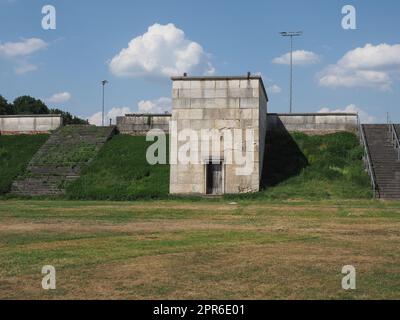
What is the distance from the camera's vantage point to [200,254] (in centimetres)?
1072

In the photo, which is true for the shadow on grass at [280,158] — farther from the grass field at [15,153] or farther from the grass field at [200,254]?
the grass field at [15,153]

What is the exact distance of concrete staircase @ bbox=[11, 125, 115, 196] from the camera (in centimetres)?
2982

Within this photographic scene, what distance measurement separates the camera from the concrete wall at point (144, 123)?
38.1 metres

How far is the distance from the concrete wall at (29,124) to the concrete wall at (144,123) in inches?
231

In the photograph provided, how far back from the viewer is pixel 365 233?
14039 millimetres

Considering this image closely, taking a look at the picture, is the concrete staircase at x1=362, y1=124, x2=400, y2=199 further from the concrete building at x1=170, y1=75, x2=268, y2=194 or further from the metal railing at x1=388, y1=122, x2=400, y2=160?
the concrete building at x1=170, y1=75, x2=268, y2=194

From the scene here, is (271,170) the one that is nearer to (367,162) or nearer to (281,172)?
(281,172)

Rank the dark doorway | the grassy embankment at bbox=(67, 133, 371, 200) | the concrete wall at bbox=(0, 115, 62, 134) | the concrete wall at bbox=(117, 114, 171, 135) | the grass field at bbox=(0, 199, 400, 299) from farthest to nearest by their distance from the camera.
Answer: the concrete wall at bbox=(0, 115, 62, 134)
the concrete wall at bbox=(117, 114, 171, 135)
the dark doorway
the grassy embankment at bbox=(67, 133, 371, 200)
the grass field at bbox=(0, 199, 400, 299)

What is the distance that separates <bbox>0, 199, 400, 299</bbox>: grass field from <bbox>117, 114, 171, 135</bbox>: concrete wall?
62.9 feet

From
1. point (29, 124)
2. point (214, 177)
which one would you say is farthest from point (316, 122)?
point (29, 124)

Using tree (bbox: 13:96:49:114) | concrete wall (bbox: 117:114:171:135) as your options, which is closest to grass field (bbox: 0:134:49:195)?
concrete wall (bbox: 117:114:171:135)

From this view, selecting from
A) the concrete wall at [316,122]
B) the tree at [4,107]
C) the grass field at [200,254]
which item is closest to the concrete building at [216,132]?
the concrete wall at [316,122]

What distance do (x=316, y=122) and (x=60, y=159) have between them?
17.3m

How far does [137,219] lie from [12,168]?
18.0m
